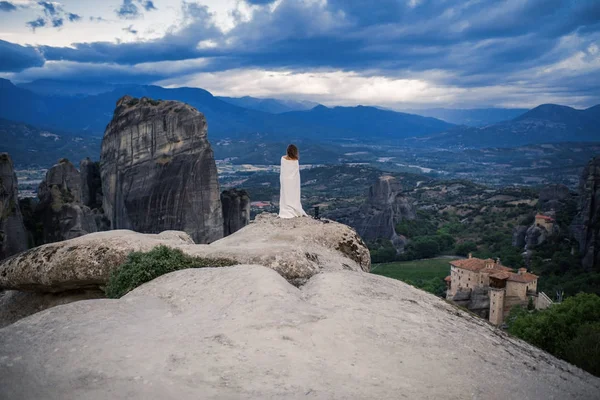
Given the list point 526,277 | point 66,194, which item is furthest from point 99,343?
point 526,277

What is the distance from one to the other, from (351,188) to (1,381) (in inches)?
6466

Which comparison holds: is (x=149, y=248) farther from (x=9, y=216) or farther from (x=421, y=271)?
(x=421, y=271)

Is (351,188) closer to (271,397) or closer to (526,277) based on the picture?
(526,277)

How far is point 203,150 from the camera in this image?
49344 mm

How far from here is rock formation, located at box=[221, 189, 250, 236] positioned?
5209 cm

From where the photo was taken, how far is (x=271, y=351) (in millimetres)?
7523

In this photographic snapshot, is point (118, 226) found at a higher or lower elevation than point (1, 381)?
Result: lower

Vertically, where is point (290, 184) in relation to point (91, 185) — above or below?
above

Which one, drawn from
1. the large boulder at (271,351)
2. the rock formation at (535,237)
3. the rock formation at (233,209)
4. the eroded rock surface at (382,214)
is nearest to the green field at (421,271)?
the rock formation at (535,237)

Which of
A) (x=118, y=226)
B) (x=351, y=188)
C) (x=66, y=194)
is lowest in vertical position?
(x=351, y=188)

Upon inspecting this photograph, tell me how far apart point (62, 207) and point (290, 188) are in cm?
2869

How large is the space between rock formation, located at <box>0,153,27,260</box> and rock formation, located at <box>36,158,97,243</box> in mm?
3433

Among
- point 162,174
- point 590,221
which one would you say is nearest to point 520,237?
point 590,221

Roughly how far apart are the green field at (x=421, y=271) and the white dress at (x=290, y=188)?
39.8 metres
